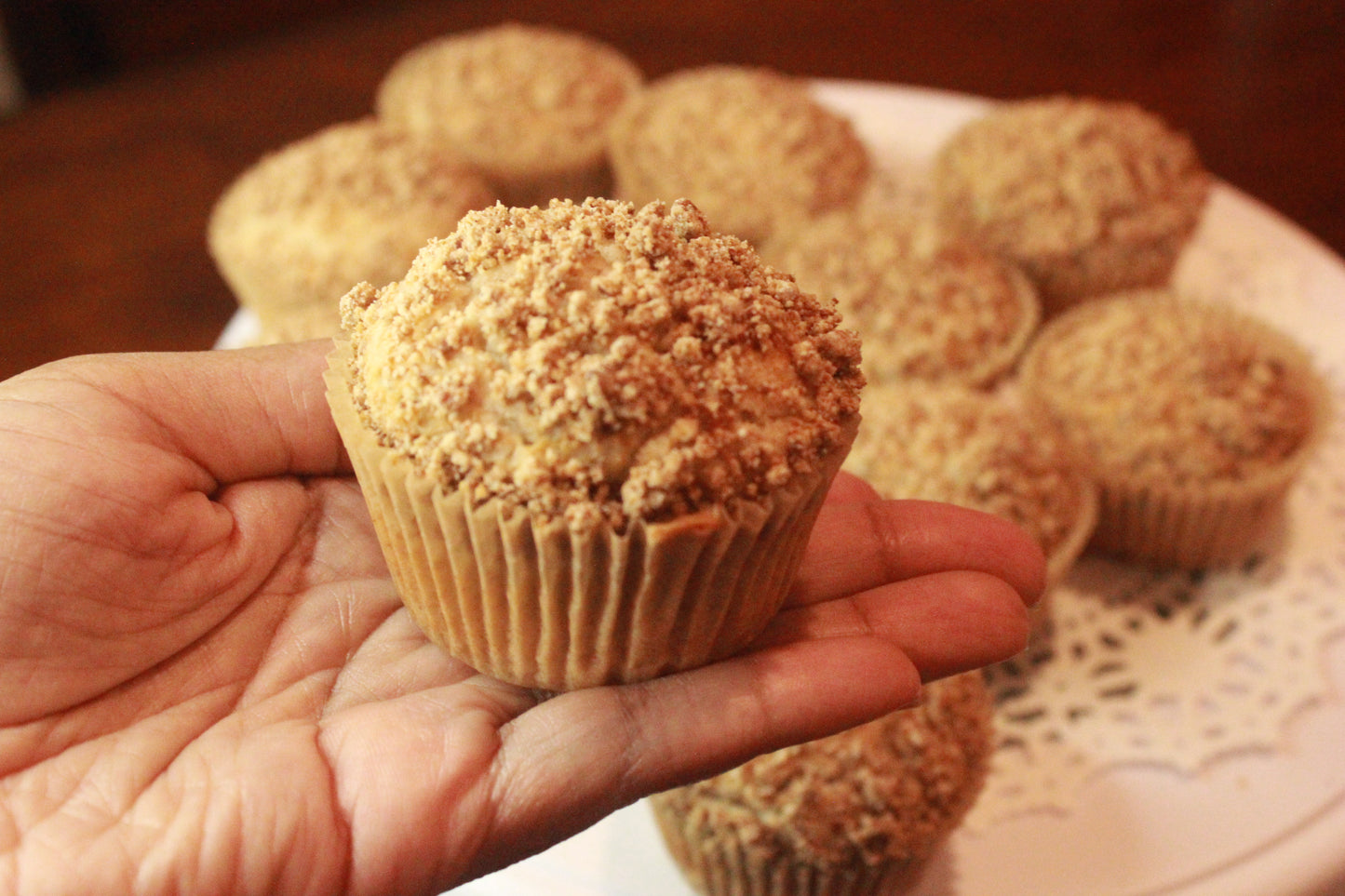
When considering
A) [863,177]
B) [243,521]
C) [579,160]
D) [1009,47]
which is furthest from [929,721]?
[1009,47]

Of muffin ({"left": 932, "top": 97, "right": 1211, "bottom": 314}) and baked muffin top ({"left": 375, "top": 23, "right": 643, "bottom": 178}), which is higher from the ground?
baked muffin top ({"left": 375, "top": 23, "right": 643, "bottom": 178})

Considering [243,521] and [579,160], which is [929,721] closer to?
[243,521]

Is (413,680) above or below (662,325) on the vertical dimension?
below

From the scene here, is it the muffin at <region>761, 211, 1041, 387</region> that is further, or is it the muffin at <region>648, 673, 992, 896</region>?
the muffin at <region>761, 211, 1041, 387</region>

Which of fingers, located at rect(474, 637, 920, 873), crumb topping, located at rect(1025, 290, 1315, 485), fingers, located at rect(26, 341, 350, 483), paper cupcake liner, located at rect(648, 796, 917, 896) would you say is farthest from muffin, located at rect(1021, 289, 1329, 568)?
fingers, located at rect(26, 341, 350, 483)

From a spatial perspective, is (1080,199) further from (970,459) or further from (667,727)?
(667,727)

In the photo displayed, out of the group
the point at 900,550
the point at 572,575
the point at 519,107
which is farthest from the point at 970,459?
the point at 519,107

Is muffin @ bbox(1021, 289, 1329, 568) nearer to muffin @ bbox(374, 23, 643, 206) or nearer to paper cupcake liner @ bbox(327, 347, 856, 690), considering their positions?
paper cupcake liner @ bbox(327, 347, 856, 690)
